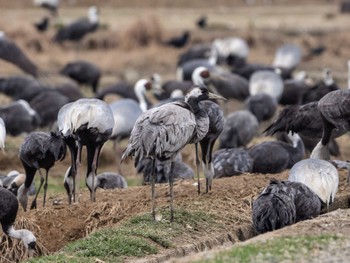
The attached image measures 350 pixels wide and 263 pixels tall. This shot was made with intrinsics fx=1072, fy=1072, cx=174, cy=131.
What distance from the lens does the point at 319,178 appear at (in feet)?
42.4

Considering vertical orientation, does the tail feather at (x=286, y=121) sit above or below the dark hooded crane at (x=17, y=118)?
above

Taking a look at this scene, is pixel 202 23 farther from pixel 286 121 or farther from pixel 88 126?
pixel 88 126

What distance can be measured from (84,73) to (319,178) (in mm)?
17084

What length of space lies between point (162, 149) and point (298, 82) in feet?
48.6

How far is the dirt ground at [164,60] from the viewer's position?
13086 mm

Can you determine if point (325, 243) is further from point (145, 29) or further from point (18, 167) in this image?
point (145, 29)

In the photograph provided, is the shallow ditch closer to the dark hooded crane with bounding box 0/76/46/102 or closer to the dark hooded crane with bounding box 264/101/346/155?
the dark hooded crane with bounding box 264/101/346/155

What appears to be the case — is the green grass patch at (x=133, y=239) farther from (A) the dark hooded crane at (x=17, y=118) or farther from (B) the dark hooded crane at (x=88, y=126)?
(A) the dark hooded crane at (x=17, y=118)

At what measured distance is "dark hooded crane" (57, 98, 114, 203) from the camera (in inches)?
535

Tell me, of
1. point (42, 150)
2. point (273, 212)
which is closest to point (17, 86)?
point (42, 150)

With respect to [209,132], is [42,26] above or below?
below

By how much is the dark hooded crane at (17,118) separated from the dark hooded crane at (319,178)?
949 centimetres

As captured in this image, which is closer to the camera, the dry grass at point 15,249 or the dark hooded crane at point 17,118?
the dry grass at point 15,249

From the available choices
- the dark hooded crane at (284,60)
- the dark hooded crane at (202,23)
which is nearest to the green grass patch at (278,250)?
the dark hooded crane at (284,60)
